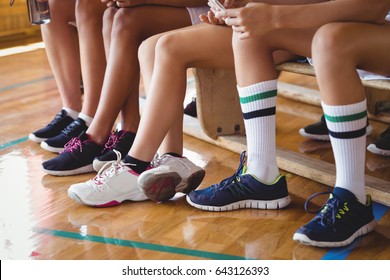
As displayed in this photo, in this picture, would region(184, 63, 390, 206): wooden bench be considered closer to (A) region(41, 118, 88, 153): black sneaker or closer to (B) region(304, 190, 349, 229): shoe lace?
(B) region(304, 190, 349, 229): shoe lace

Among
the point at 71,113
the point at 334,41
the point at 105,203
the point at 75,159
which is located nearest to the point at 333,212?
the point at 334,41

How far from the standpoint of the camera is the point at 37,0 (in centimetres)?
202

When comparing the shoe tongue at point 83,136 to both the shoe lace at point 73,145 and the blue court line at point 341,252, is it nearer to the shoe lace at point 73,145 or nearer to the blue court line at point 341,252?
the shoe lace at point 73,145

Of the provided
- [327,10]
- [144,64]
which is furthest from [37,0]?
[327,10]

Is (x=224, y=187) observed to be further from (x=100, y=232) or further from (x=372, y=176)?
(x=372, y=176)

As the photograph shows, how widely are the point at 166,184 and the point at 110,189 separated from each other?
0.16 meters

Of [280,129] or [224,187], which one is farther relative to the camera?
[280,129]

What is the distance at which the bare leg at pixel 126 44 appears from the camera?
188 cm

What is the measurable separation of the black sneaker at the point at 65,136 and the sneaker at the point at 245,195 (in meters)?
0.62

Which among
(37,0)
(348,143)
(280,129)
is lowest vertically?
(280,129)

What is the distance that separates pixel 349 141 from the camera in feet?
4.76

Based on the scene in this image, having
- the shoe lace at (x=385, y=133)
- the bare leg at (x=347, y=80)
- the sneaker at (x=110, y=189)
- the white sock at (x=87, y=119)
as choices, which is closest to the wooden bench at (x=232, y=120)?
the shoe lace at (x=385, y=133)

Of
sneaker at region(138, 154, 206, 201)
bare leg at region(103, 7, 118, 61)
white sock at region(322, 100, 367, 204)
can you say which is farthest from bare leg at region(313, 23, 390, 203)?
bare leg at region(103, 7, 118, 61)
